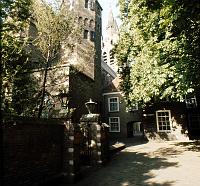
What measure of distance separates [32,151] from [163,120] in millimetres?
18569

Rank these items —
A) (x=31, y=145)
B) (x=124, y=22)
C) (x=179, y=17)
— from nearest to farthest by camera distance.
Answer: (x=179, y=17) → (x=31, y=145) → (x=124, y=22)

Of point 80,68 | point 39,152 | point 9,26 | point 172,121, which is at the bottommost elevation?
point 39,152

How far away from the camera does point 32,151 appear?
8.21 metres

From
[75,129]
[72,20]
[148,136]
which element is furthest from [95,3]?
[75,129]

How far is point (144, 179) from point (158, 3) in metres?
6.76

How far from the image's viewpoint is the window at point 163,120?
23.9 m

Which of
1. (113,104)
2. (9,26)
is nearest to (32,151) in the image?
(9,26)

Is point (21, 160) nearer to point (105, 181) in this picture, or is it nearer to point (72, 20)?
point (105, 181)

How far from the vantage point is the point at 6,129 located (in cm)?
726

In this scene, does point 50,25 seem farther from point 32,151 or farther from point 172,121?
point 172,121

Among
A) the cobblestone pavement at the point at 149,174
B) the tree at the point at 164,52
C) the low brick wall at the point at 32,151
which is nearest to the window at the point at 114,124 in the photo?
the tree at the point at 164,52

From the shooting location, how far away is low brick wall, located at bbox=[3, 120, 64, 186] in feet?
23.8

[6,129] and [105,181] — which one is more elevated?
[6,129]

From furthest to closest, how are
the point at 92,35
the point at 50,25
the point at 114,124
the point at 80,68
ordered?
the point at 114,124, the point at 92,35, the point at 80,68, the point at 50,25
